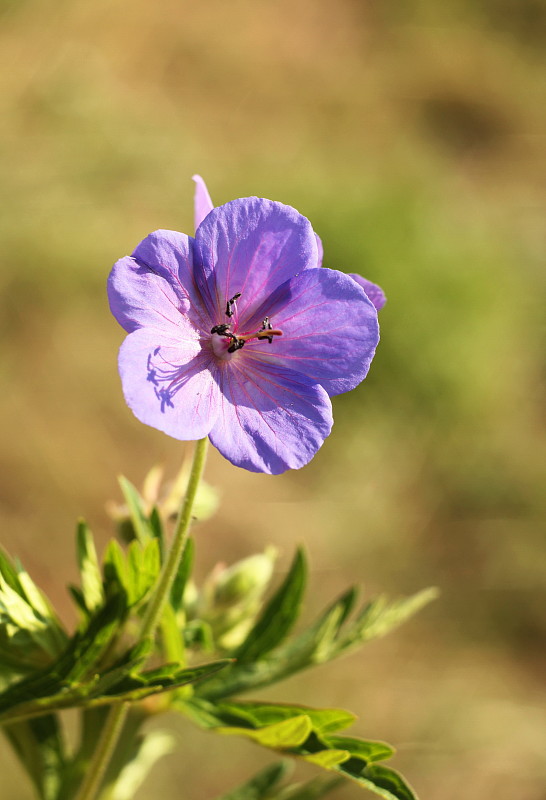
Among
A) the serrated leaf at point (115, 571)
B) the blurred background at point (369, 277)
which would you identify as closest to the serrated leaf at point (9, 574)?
the serrated leaf at point (115, 571)

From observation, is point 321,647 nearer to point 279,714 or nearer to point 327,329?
point 279,714

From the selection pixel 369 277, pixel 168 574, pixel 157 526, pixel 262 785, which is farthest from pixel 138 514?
pixel 369 277

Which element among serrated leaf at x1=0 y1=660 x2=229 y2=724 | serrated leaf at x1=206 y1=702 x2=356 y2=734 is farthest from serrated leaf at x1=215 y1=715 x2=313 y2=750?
serrated leaf at x1=0 y1=660 x2=229 y2=724

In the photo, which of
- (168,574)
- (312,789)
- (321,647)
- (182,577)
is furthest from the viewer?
(312,789)

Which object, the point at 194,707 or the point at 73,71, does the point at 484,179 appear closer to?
the point at 73,71

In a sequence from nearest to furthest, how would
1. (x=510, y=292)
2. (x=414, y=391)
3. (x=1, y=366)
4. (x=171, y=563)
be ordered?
(x=171, y=563)
(x=1, y=366)
(x=414, y=391)
(x=510, y=292)

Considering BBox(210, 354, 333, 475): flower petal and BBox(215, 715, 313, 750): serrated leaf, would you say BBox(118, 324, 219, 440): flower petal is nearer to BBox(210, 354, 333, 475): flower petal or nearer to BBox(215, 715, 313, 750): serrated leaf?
BBox(210, 354, 333, 475): flower petal

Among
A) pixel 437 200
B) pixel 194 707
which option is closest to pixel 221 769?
pixel 194 707
